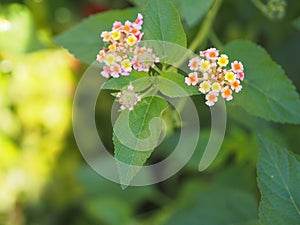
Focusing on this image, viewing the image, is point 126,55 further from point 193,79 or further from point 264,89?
point 264,89

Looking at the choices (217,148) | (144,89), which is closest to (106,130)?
(217,148)

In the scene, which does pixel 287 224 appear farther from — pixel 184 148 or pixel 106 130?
pixel 106 130

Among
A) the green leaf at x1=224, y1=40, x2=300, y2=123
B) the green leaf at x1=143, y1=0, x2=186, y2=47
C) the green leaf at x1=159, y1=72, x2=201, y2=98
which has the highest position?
the green leaf at x1=143, y1=0, x2=186, y2=47

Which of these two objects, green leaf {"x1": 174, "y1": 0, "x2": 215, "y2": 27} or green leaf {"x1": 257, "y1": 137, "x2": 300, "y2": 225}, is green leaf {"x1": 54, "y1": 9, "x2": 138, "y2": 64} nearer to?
green leaf {"x1": 174, "y1": 0, "x2": 215, "y2": 27}

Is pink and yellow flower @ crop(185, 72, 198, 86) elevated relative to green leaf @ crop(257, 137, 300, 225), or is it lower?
elevated

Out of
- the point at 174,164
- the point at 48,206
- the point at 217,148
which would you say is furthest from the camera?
the point at 48,206

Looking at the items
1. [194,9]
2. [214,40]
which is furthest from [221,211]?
[194,9]

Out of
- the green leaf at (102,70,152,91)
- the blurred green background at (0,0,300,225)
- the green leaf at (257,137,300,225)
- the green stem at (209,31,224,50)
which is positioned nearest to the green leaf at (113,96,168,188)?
the green leaf at (102,70,152,91)

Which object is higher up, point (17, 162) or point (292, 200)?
point (292, 200)
